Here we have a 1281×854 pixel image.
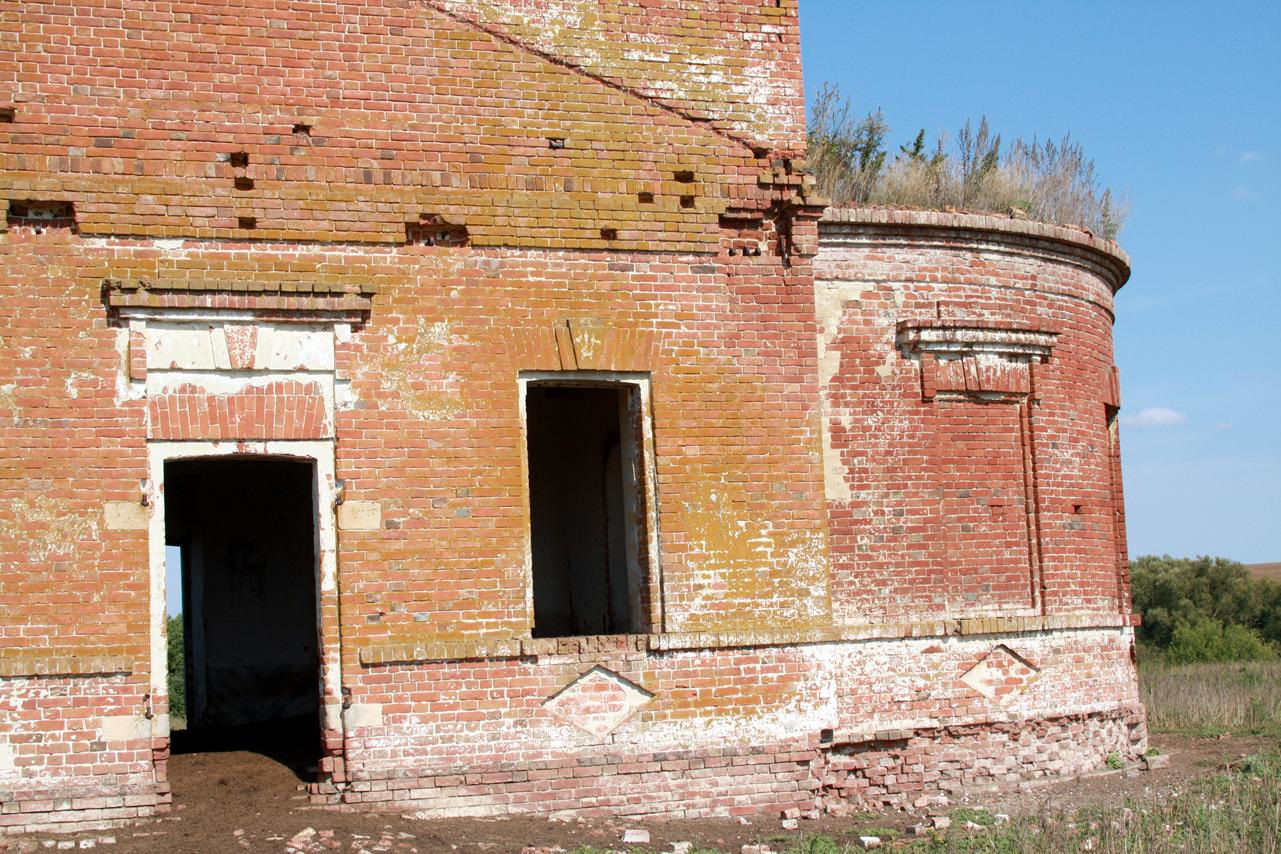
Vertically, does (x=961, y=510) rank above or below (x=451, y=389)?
below

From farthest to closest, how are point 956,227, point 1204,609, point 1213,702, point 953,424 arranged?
point 1204,609
point 1213,702
point 956,227
point 953,424

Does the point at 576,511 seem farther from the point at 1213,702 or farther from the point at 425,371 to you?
the point at 1213,702

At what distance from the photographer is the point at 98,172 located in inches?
342

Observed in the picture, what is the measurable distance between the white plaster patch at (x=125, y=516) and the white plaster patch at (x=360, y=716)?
5.68 ft

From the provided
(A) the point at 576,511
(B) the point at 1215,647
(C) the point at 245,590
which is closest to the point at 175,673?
(C) the point at 245,590

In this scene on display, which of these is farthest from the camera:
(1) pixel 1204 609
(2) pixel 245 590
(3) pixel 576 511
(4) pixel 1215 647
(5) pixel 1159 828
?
(1) pixel 1204 609

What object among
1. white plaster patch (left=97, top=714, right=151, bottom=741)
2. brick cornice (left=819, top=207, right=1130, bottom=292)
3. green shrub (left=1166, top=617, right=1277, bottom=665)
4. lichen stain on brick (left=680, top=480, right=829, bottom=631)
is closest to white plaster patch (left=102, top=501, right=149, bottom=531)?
white plaster patch (left=97, top=714, right=151, bottom=741)

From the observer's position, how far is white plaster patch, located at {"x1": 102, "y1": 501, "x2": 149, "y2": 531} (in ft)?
27.6

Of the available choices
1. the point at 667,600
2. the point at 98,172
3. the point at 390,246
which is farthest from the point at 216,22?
the point at 667,600

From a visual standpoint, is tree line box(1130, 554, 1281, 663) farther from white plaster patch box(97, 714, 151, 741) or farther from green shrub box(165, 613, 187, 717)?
white plaster patch box(97, 714, 151, 741)

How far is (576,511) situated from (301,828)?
484cm

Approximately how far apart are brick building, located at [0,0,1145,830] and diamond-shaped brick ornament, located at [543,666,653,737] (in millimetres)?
22

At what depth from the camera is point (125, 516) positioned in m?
8.42

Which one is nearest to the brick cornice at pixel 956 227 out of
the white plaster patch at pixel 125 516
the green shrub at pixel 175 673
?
the white plaster patch at pixel 125 516
